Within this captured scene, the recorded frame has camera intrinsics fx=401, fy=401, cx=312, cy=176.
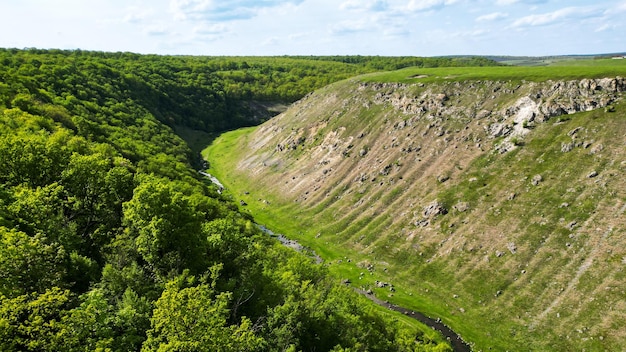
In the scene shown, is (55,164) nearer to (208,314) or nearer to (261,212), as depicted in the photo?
(208,314)

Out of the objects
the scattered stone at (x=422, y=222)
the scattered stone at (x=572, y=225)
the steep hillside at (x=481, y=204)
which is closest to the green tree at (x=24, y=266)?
the steep hillside at (x=481, y=204)

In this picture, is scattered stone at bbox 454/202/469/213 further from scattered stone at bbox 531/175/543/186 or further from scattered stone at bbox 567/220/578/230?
scattered stone at bbox 567/220/578/230

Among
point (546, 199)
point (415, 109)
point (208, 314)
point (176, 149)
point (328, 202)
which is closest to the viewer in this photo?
point (208, 314)

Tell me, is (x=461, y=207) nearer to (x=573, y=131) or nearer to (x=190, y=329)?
(x=573, y=131)

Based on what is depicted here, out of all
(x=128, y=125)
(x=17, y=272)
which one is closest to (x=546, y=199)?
(x=17, y=272)

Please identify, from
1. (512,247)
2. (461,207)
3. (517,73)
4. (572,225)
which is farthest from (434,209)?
(517,73)

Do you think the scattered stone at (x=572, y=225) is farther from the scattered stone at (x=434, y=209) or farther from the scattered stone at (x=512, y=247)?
the scattered stone at (x=434, y=209)
